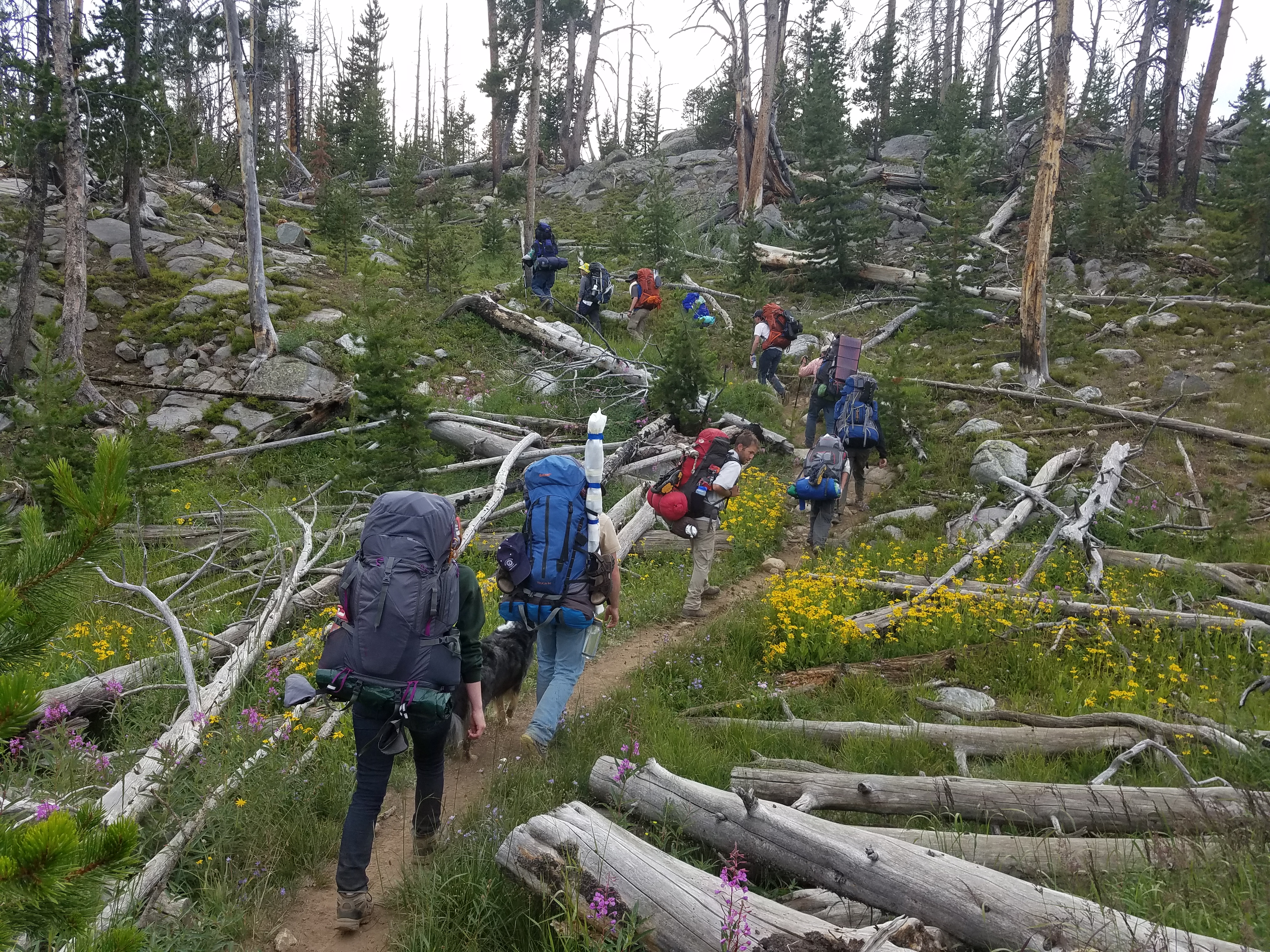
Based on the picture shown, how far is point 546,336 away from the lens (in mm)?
15781

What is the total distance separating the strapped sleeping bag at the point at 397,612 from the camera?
3520mm

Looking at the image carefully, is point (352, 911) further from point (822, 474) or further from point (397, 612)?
point (822, 474)

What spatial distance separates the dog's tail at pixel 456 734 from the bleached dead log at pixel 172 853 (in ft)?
2.77

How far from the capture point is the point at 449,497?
998 centimetres

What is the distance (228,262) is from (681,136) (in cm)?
2884

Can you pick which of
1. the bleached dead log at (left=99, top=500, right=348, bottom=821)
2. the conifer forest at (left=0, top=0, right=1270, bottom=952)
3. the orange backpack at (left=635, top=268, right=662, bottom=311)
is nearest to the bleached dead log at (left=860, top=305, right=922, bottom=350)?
the conifer forest at (left=0, top=0, right=1270, bottom=952)

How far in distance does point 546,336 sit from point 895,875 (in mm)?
13744

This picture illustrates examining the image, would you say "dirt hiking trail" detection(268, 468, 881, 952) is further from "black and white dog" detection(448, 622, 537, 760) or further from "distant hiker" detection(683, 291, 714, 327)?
"distant hiker" detection(683, 291, 714, 327)

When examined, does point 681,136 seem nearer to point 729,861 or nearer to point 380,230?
point 380,230

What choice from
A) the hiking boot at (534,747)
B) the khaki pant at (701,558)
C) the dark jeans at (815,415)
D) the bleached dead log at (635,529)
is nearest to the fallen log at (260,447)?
the bleached dead log at (635,529)

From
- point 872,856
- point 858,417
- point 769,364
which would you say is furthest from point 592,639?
point 769,364

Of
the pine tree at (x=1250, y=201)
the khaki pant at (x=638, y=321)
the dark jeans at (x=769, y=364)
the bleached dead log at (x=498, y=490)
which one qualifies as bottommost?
the bleached dead log at (x=498, y=490)

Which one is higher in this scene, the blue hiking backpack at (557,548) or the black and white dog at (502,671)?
the blue hiking backpack at (557,548)

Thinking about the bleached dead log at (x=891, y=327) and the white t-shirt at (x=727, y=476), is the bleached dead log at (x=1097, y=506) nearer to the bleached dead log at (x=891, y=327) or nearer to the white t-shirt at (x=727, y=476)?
the white t-shirt at (x=727, y=476)
